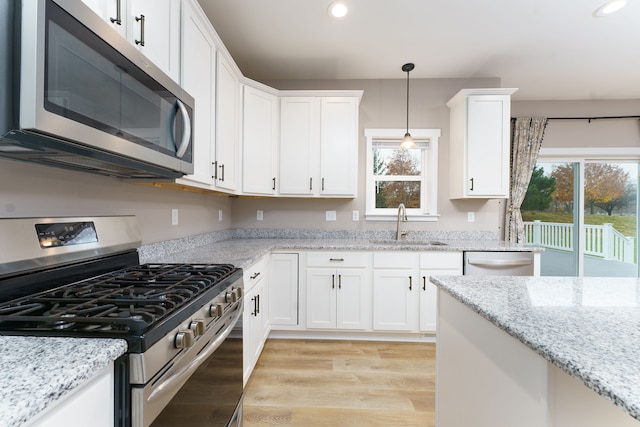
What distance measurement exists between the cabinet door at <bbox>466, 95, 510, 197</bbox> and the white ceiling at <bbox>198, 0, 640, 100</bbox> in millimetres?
429

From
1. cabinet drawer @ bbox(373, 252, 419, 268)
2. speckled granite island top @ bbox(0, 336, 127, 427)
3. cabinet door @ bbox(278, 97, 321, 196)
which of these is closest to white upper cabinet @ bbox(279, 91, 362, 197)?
cabinet door @ bbox(278, 97, 321, 196)

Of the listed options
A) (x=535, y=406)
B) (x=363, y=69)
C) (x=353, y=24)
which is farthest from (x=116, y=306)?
(x=363, y=69)

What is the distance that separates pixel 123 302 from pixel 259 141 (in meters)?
2.21

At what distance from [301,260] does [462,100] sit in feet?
7.54

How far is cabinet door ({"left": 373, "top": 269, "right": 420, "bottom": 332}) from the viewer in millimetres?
2770

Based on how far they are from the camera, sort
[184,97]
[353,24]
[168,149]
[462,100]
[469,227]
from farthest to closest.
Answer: [469,227], [462,100], [353,24], [184,97], [168,149]

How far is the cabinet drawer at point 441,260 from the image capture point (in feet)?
8.96

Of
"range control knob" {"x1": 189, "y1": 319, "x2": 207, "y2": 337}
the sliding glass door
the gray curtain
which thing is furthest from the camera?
the sliding glass door

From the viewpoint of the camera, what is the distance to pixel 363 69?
3162 mm

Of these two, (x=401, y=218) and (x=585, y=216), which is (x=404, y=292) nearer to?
(x=401, y=218)

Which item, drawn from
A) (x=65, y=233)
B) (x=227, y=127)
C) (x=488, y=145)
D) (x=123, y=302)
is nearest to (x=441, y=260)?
(x=488, y=145)

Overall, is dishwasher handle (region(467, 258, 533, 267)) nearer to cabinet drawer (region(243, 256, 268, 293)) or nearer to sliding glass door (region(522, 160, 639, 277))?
sliding glass door (region(522, 160, 639, 277))

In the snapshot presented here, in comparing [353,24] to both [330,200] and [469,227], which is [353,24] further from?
[469,227]

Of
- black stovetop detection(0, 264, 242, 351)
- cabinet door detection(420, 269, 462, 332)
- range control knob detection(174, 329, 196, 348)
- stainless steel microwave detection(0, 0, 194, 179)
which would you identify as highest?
stainless steel microwave detection(0, 0, 194, 179)
